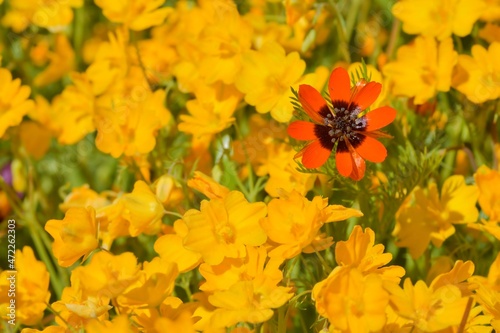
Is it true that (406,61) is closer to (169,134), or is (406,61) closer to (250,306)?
(169,134)

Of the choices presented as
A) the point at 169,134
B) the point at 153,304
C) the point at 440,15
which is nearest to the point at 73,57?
the point at 169,134

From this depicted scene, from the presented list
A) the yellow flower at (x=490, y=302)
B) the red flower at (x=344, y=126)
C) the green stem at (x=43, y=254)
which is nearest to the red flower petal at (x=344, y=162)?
the red flower at (x=344, y=126)

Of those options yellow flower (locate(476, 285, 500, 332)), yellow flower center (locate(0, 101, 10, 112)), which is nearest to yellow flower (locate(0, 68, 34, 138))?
yellow flower center (locate(0, 101, 10, 112))

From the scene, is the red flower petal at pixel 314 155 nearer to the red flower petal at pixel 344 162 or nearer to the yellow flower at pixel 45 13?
the red flower petal at pixel 344 162

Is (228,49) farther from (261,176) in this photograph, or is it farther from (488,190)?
(488,190)

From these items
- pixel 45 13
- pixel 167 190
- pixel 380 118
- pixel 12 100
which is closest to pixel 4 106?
pixel 12 100

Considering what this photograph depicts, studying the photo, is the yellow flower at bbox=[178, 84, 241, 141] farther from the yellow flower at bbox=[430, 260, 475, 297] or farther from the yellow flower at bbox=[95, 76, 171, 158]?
the yellow flower at bbox=[430, 260, 475, 297]
